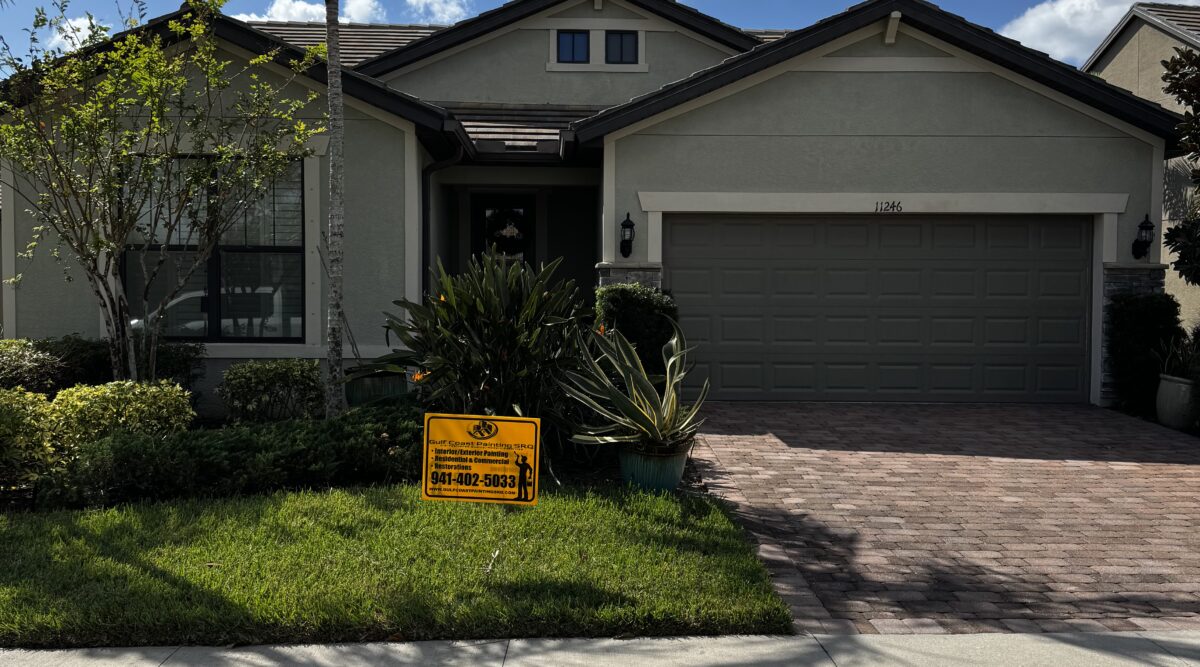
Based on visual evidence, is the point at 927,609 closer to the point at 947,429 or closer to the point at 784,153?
the point at 947,429

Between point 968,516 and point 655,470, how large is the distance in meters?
2.22

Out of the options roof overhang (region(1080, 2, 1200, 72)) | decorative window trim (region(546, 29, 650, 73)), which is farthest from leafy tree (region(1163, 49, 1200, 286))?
decorative window trim (region(546, 29, 650, 73))

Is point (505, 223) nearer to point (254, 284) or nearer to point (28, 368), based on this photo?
point (254, 284)

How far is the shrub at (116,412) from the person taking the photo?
693cm

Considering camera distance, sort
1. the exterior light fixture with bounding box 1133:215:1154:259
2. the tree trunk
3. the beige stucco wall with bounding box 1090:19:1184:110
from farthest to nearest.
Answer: the beige stucco wall with bounding box 1090:19:1184:110, the exterior light fixture with bounding box 1133:215:1154:259, the tree trunk

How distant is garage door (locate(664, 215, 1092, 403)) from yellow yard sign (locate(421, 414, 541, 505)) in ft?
21.2

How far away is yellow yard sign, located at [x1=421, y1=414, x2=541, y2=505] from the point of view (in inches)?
211

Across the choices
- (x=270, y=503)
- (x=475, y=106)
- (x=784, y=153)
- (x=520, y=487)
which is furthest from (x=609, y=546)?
(x=475, y=106)

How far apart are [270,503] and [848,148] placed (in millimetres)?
8018

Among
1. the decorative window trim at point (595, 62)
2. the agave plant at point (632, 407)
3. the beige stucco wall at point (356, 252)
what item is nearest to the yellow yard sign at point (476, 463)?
the agave plant at point (632, 407)

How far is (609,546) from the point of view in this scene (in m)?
5.41

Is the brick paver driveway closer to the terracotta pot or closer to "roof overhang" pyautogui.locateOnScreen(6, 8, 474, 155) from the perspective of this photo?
the terracotta pot

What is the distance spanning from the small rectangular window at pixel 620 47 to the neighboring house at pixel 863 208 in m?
3.94

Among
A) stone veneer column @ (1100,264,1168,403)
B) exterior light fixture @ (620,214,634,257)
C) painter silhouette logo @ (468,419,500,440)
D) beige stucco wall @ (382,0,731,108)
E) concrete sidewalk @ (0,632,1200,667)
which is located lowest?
concrete sidewalk @ (0,632,1200,667)
